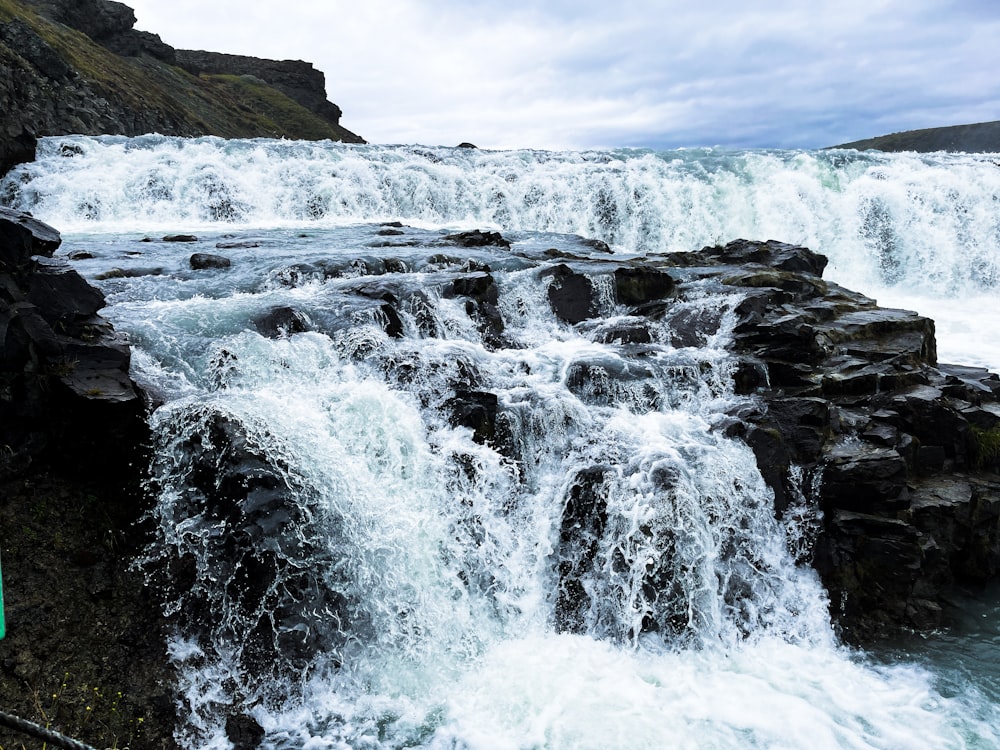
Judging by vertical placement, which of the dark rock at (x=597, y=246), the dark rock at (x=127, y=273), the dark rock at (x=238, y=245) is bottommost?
the dark rock at (x=597, y=246)

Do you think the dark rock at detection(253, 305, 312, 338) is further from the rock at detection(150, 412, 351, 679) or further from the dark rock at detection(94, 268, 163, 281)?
the dark rock at detection(94, 268, 163, 281)

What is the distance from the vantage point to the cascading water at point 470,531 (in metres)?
7.61

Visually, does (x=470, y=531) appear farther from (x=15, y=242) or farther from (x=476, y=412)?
(x=15, y=242)

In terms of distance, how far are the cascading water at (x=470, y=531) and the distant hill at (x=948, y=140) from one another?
7486cm

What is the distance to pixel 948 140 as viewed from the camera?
7988cm

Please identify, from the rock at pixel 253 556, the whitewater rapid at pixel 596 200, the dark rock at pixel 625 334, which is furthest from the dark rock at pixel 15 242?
the whitewater rapid at pixel 596 200

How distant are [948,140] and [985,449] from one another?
86764 mm

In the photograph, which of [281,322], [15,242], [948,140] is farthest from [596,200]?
[948,140]

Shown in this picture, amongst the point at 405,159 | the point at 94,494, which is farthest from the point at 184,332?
the point at 405,159

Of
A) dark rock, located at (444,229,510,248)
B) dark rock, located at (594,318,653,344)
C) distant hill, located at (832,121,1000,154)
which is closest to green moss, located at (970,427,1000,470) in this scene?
dark rock, located at (594,318,653,344)

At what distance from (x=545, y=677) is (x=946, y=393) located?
8.53 m

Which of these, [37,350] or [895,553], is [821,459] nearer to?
[895,553]

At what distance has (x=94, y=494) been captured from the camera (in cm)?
808

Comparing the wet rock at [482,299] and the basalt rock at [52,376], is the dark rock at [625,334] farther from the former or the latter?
the basalt rock at [52,376]
